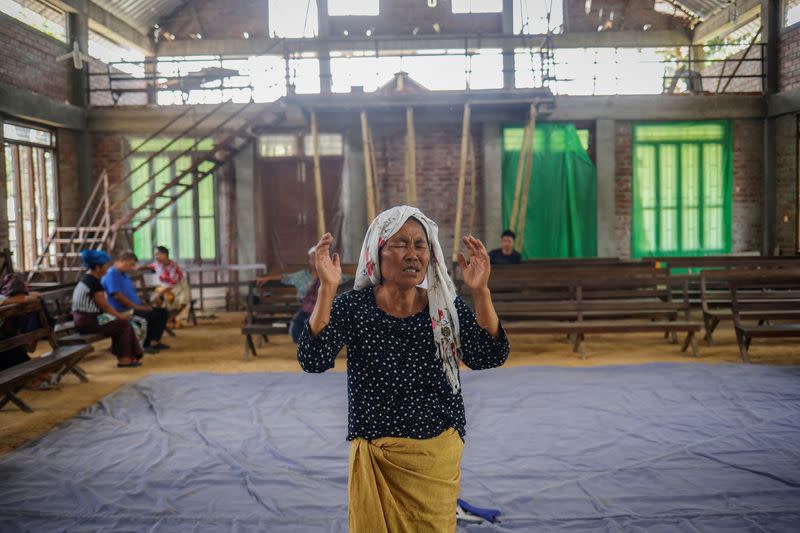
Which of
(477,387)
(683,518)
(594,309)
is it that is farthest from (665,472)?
(594,309)

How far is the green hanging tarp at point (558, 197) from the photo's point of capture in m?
13.7

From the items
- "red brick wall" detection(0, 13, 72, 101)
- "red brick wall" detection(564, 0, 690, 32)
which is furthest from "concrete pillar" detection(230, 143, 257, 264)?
"red brick wall" detection(564, 0, 690, 32)

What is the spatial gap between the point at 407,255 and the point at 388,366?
365 mm

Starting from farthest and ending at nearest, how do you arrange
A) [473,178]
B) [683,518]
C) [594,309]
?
[473,178] → [594,309] → [683,518]

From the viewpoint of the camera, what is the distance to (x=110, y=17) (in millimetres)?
15336

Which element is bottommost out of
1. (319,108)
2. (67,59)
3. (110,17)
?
(319,108)

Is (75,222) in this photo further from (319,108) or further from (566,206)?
(566,206)

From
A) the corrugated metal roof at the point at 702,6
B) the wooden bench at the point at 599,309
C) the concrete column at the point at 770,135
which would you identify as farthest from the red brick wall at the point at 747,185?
the wooden bench at the point at 599,309

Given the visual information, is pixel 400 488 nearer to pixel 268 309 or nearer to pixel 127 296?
pixel 268 309

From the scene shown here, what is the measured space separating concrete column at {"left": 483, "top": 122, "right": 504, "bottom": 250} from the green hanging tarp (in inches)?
5.7

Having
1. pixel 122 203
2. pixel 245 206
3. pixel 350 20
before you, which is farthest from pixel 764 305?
pixel 350 20

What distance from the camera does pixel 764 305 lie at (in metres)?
8.20

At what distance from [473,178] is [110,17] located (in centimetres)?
854

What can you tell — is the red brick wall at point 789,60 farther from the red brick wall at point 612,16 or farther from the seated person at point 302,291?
the seated person at point 302,291
